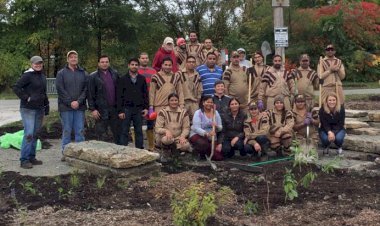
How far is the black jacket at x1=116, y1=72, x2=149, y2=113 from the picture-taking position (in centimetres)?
802

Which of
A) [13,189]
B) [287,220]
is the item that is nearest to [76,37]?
[13,189]

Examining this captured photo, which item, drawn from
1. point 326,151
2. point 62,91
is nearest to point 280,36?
point 326,151

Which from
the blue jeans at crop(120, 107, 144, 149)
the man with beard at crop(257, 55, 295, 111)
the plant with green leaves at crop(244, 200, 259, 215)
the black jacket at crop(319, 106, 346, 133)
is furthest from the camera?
the man with beard at crop(257, 55, 295, 111)

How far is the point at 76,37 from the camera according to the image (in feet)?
44.0

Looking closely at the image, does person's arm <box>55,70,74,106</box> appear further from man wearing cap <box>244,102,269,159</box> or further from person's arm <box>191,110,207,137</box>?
man wearing cap <box>244,102,269,159</box>

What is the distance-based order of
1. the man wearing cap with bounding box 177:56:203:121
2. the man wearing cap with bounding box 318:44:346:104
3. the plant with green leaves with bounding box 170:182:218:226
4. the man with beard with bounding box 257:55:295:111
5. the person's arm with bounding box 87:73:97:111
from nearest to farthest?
the plant with green leaves with bounding box 170:182:218:226, the person's arm with bounding box 87:73:97:111, the man wearing cap with bounding box 177:56:203:121, the man with beard with bounding box 257:55:295:111, the man wearing cap with bounding box 318:44:346:104

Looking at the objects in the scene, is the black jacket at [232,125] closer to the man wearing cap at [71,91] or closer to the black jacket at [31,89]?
the man wearing cap at [71,91]

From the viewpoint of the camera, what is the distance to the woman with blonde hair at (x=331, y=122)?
820 centimetres

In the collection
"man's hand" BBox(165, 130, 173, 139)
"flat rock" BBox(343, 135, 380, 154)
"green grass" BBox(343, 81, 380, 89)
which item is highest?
"green grass" BBox(343, 81, 380, 89)

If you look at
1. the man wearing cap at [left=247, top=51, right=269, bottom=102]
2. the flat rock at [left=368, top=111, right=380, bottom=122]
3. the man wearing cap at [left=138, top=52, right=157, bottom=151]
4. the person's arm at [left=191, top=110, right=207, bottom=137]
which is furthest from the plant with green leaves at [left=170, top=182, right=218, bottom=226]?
the flat rock at [left=368, top=111, right=380, bottom=122]

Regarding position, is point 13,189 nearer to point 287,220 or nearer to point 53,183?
point 53,183

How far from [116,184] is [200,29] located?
21.8 m

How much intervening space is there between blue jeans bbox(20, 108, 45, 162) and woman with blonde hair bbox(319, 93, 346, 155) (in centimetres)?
432

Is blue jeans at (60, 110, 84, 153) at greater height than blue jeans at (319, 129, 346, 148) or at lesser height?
greater
